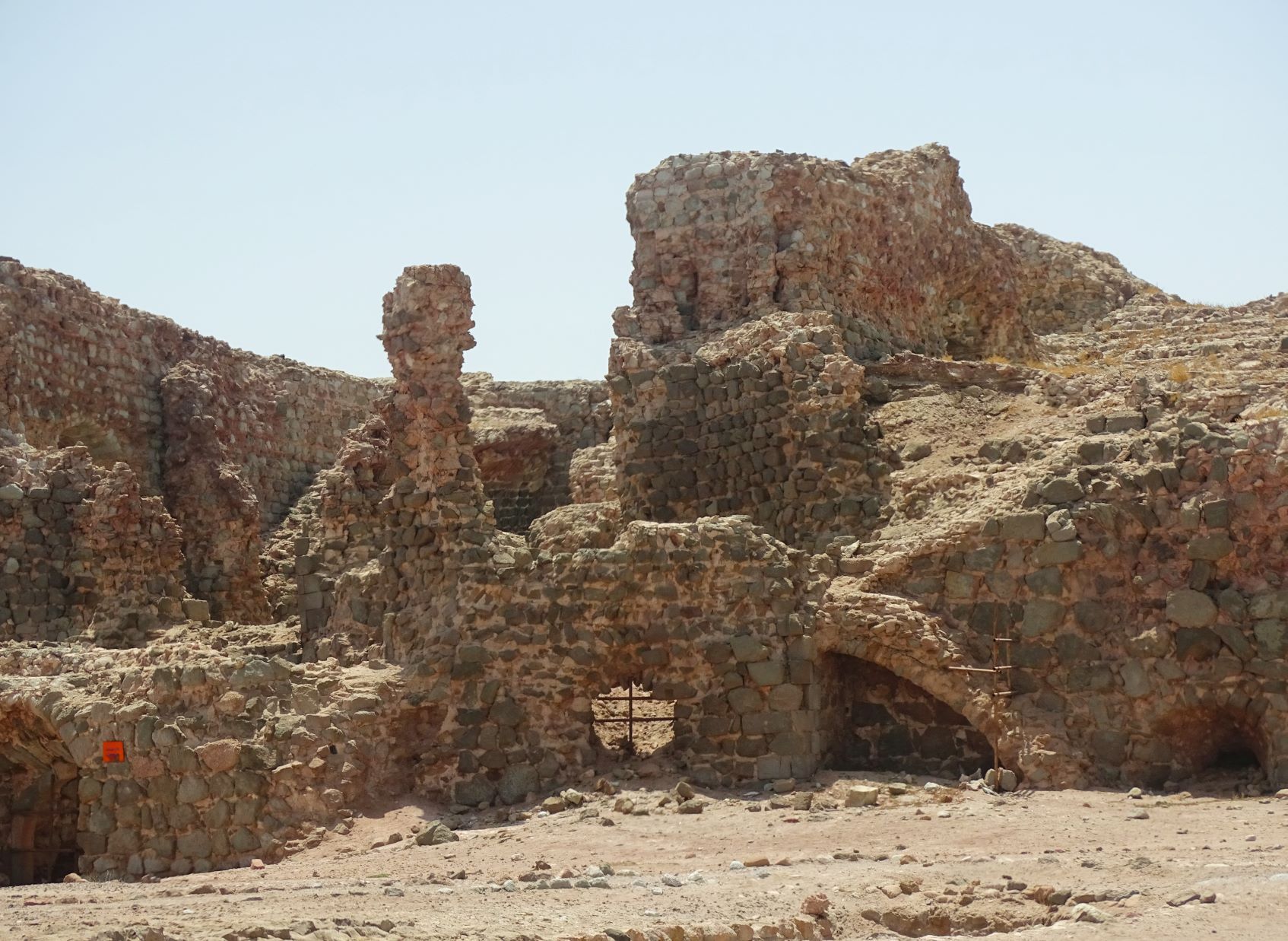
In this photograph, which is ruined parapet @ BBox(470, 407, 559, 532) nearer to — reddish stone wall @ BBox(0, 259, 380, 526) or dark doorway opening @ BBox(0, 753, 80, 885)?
reddish stone wall @ BBox(0, 259, 380, 526)

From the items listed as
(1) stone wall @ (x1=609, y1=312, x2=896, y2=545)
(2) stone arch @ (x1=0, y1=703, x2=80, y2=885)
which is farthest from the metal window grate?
(2) stone arch @ (x1=0, y1=703, x2=80, y2=885)

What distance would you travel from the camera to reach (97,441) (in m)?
24.4

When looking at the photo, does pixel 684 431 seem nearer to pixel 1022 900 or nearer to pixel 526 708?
pixel 526 708

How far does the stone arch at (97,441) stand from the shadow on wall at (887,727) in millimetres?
11969

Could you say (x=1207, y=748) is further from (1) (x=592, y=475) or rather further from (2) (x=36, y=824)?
(2) (x=36, y=824)

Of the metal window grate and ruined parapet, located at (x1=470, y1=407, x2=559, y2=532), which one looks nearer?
the metal window grate

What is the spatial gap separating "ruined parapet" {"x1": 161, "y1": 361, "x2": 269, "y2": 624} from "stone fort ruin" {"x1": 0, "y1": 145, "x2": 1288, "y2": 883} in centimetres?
351

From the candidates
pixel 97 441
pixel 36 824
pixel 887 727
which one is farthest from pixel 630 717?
pixel 97 441

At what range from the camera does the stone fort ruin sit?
1459 cm

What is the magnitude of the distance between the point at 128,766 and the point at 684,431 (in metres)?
6.65

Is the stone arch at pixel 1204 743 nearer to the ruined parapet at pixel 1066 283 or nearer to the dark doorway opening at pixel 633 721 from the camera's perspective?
the dark doorway opening at pixel 633 721

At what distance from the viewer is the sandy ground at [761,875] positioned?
10.0 m

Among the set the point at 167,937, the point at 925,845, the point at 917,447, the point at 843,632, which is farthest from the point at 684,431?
the point at 167,937

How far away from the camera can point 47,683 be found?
50.8ft
